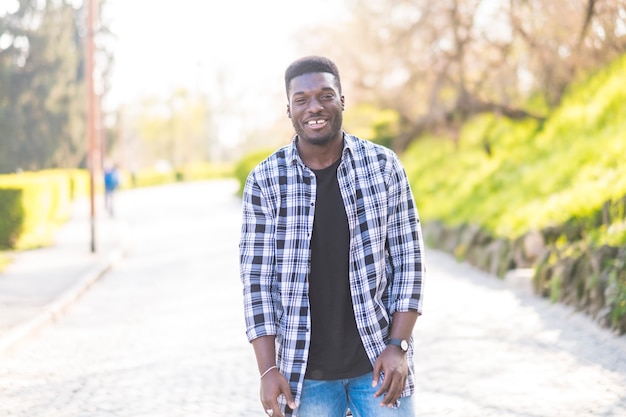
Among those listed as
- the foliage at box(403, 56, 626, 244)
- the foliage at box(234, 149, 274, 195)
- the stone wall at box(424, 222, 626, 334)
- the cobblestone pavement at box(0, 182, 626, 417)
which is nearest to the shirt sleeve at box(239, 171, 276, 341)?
the cobblestone pavement at box(0, 182, 626, 417)

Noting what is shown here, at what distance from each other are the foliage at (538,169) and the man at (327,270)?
6.77 meters

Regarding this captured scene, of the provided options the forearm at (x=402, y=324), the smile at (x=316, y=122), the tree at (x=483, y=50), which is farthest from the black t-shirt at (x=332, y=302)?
the tree at (x=483, y=50)

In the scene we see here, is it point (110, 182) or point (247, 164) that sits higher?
point (247, 164)

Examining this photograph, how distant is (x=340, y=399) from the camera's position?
2.88 m

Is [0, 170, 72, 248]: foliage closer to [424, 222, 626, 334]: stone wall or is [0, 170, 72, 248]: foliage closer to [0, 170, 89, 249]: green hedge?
[0, 170, 89, 249]: green hedge

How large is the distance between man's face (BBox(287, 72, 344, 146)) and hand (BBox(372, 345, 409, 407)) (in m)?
0.69

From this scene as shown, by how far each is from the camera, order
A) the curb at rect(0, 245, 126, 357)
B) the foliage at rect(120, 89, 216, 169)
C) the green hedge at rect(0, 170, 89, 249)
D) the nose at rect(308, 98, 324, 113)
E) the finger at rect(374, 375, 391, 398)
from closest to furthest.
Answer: the finger at rect(374, 375, 391, 398)
the nose at rect(308, 98, 324, 113)
the curb at rect(0, 245, 126, 357)
the green hedge at rect(0, 170, 89, 249)
the foliage at rect(120, 89, 216, 169)

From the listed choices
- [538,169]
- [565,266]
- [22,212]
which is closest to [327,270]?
[565,266]

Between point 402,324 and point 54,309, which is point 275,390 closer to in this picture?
point 402,324

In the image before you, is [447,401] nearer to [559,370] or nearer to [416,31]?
[559,370]

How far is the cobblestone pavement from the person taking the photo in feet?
20.7

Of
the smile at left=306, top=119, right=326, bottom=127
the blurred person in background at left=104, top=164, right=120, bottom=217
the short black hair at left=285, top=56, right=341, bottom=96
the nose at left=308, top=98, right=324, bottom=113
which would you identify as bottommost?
the blurred person in background at left=104, top=164, right=120, bottom=217

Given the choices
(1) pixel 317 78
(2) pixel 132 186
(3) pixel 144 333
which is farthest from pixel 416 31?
(2) pixel 132 186

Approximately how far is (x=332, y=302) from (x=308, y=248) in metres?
0.19
